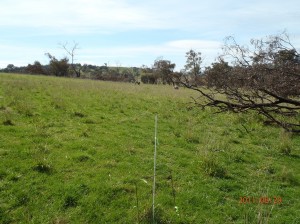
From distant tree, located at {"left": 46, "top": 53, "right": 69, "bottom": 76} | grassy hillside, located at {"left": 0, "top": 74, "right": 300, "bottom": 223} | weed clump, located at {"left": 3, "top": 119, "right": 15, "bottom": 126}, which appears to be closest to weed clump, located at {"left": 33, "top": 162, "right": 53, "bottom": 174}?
grassy hillside, located at {"left": 0, "top": 74, "right": 300, "bottom": 223}

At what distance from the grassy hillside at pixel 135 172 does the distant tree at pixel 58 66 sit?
2345 inches

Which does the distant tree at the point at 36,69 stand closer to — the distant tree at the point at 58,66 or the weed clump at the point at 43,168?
the distant tree at the point at 58,66

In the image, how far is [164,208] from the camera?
506 cm

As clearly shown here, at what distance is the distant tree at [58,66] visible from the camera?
2640 inches

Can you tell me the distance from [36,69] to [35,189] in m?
70.1

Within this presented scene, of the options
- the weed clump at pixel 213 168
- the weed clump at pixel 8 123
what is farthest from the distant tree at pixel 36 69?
the weed clump at pixel 213 168

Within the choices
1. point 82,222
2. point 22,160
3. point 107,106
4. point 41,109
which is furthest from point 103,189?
point 107,106

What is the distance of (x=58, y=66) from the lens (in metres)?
67.4

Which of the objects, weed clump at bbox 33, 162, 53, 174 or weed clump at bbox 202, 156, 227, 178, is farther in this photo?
weed clump at bbox 202, 156, 227, 178

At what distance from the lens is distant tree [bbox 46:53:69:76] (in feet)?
Answer: 220

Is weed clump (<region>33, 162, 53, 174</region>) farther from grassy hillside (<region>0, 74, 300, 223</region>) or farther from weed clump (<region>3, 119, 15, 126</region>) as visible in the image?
weed clump (<region>3, 119, 15, 126</region>)

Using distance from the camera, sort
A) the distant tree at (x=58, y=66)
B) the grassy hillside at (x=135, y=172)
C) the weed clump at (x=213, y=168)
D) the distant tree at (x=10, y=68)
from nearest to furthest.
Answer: the grassy hillside at (x=135, y=172), the weed clump at (x=213, y=168), the distant tree at (x=58, y=66), the distant tree at (x=10, y=68)

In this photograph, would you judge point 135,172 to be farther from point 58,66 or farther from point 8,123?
point 58,66

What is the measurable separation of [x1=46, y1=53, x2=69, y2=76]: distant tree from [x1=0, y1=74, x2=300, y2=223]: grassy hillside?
59.6m
